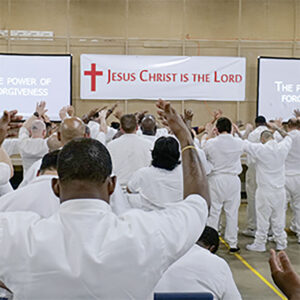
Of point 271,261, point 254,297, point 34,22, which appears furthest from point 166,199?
point 34,22

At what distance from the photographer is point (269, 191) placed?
7.28 meters

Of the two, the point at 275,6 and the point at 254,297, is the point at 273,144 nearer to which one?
the point at 254,297

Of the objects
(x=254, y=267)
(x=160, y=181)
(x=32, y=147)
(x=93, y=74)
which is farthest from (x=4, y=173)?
(x=93, y=74)

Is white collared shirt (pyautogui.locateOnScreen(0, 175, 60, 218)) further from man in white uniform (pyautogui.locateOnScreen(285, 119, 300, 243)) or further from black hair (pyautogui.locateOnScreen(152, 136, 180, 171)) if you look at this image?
man in white uniform (pyautogui.locateOnScreen(285, 119, 300, 243))

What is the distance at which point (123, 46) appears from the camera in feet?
39.3

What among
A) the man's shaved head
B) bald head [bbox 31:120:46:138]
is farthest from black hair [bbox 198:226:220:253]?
bald head [bbox 31:120:46:138]

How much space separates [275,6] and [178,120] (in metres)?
11.0

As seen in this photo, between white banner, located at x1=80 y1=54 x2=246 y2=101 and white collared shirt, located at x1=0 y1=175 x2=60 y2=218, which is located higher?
white banner, located at x1=80 y1=54 x2=246 y2=101

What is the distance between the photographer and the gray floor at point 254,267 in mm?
5457

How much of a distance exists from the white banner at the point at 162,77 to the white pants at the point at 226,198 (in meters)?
4.94

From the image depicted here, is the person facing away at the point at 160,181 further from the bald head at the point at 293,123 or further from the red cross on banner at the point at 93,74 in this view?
the red cross on banner at the point at 93,74

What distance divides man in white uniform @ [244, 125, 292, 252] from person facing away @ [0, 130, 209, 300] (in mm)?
5652

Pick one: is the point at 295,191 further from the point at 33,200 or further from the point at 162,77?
the point at 33,200

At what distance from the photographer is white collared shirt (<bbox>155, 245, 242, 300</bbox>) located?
94.4 inches
